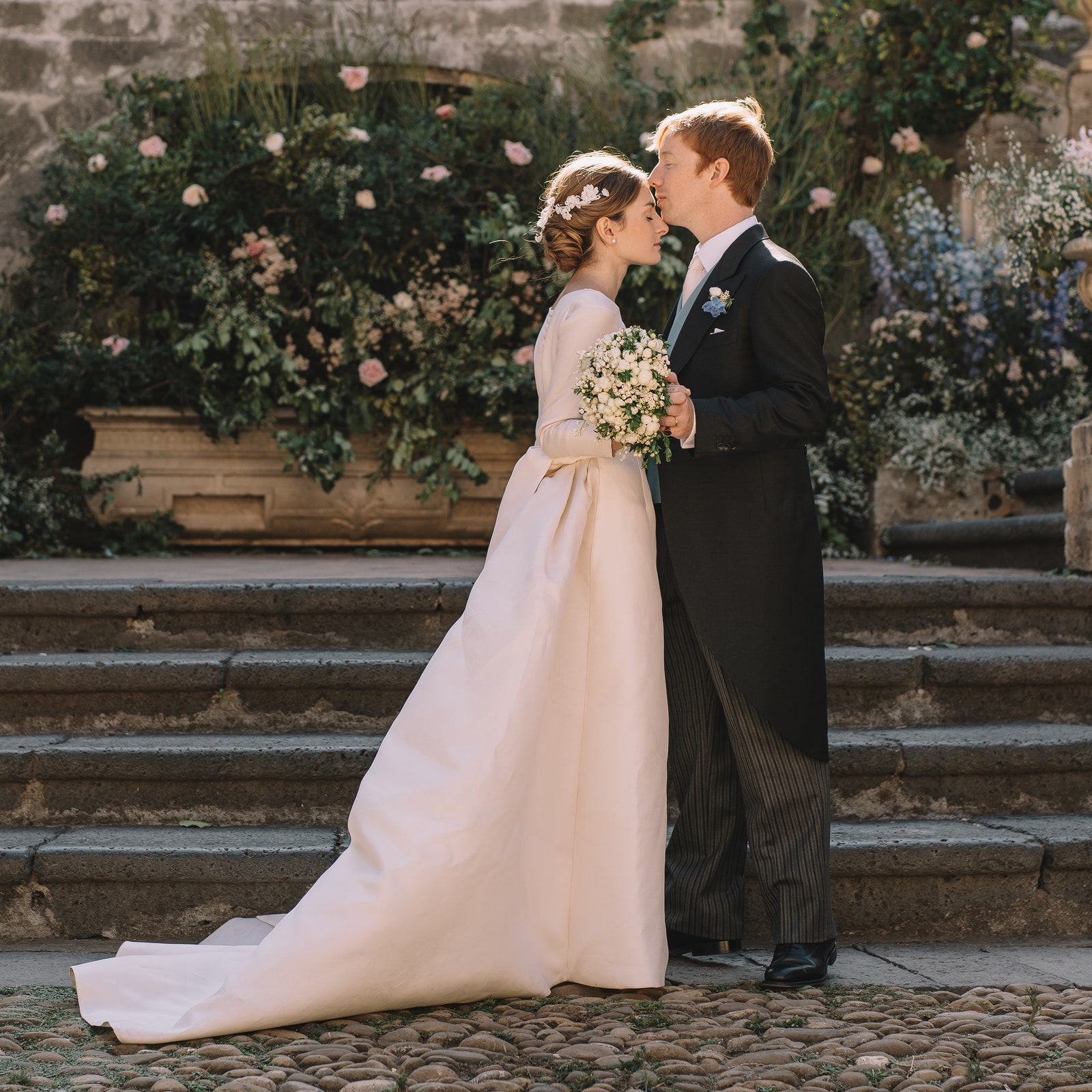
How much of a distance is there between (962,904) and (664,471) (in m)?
1.37

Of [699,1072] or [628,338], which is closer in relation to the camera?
[699,1072]

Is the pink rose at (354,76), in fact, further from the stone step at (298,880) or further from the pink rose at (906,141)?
the stone step at (298,880)

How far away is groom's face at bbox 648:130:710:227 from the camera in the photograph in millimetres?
2838

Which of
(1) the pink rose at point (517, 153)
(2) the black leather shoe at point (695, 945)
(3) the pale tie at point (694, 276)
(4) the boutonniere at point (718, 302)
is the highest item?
(1) the pink rose at point (517, 153)

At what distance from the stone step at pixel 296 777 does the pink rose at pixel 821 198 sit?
13.1ft

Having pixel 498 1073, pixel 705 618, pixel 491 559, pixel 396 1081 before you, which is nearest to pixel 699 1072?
pixel 498 1073

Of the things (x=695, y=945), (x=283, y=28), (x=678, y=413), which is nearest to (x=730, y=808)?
(x=695, y=945)

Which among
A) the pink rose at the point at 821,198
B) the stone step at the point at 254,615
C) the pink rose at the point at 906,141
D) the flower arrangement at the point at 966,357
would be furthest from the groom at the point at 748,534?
the pink rose at the point at 906,141

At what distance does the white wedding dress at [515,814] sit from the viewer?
8.06ft

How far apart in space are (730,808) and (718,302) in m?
1.14

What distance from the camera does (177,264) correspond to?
22.0 ft

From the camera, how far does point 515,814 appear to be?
2590mm

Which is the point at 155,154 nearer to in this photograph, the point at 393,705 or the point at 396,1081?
the point at 393,705

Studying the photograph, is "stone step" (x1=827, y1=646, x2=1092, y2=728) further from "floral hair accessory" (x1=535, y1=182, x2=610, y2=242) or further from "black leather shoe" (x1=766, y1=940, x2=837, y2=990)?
"floral hair accessory" (x1=535, y1=182, x2=610, y2=242)
